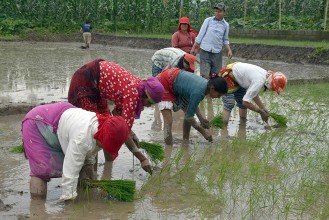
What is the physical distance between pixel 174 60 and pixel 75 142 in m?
3.08

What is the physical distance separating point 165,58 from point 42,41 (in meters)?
19.4

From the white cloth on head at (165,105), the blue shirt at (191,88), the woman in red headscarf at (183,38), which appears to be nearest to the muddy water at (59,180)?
the white cloth on head at (165,105)

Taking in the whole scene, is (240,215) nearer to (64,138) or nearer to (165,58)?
(64,138)

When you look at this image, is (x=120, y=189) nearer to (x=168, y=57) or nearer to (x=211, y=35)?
(x=168, y=57)

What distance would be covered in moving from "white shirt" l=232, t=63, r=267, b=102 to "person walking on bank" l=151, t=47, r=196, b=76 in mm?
618

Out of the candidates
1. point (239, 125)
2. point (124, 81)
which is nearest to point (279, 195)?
point (124, 81)

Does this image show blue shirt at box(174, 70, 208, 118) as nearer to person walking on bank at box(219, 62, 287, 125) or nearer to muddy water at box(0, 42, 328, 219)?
muddy water at box(0, 42, 328, 219)

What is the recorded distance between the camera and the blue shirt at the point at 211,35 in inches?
335

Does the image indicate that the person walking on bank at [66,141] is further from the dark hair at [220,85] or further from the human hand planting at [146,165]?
the dark hair at [220,85]

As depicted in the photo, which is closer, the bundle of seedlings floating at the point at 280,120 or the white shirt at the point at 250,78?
the white shirt at the point at 250,78

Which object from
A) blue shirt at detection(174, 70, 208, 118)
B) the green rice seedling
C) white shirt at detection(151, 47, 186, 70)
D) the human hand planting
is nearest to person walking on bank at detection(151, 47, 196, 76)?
white shirt at detection(151, 47, 186, 70)

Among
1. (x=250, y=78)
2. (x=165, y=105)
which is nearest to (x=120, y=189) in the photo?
(x=165, y=105)

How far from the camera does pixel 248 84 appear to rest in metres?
6.63

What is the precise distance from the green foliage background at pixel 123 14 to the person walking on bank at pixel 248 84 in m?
18.4
